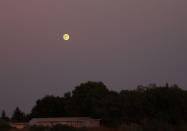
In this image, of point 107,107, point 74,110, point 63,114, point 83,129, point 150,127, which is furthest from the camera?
point 63,114

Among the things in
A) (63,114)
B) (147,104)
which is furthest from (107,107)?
(63,114)

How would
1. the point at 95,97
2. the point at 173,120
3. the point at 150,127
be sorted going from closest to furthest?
the point at 150,127, the point at 173,120, the point at 95,97

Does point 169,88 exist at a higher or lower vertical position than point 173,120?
higher

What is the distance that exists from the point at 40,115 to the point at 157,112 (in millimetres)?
37334

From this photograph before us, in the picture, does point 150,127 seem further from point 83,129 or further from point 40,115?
point 40,115

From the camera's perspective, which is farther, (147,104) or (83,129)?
(147,104)

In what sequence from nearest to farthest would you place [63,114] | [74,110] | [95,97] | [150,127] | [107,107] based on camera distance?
[150,127]
[107,107]
[95,97]
[74,110]
[63,114]

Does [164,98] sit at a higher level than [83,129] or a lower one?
higher

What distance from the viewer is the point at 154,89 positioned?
3819cm

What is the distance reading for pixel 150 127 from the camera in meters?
28.0

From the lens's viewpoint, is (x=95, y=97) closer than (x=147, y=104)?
No

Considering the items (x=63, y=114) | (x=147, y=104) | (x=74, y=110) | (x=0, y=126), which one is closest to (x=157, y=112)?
(x=147, y=104)

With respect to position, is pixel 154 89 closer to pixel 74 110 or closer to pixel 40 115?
pixel 74 110

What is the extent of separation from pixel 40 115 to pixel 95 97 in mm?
20836
